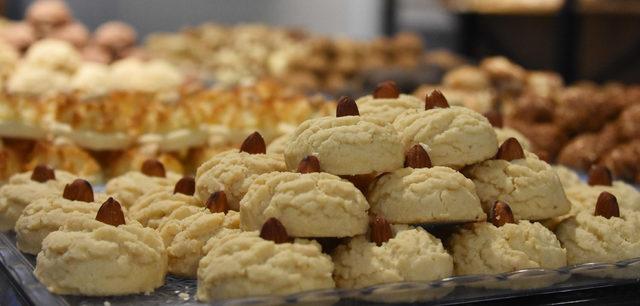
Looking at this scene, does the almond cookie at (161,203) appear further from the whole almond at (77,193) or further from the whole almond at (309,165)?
the whole almond at (309,165)

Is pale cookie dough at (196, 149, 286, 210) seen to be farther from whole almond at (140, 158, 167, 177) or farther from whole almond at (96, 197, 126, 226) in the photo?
whole almond at (140, 158, 167, 177)

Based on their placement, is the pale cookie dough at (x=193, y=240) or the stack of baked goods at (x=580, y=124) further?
the stack of baked goods at (x=580, y=124)

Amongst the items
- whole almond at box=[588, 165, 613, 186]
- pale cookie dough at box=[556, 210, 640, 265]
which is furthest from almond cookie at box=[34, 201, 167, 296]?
whole almond at box=[588, 165, 613, 186]

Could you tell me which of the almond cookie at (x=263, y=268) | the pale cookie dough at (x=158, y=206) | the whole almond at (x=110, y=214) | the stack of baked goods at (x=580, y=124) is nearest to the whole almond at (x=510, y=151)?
the almond cookie at (x=263, y=268)

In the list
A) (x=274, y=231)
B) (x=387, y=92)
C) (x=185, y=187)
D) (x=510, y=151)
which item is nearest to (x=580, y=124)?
(x=387, y=92)

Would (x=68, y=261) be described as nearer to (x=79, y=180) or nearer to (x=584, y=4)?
(x=79, y=180)

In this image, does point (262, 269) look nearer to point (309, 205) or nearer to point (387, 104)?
point (309, 205)
